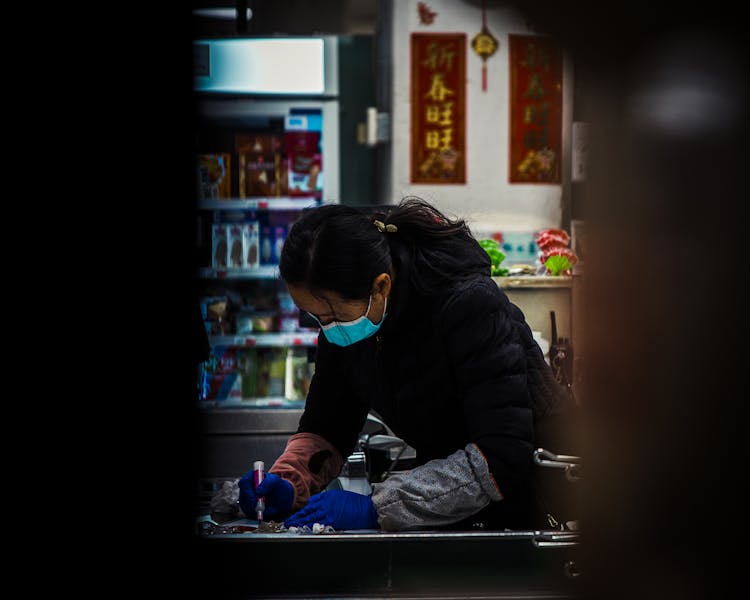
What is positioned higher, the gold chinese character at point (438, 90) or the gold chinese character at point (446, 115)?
the gold chinese character at point (438, 90)

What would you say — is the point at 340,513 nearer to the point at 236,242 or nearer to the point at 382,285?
the point at 382,285

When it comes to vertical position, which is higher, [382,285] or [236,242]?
[236,242]

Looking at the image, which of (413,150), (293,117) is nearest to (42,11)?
(293,117)

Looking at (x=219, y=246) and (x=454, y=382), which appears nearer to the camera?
(x=454, y=382)

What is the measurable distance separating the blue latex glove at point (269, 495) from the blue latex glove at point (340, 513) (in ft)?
0.43

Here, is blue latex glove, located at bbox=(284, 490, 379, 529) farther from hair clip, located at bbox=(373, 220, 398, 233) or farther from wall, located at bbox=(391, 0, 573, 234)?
wall, located at bbox=(391, 0, 573, 234)

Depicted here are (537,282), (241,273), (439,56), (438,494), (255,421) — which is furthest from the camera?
(439,56)

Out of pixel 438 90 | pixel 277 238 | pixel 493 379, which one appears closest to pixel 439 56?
pixel 438 90

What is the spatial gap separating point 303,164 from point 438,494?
3123 mm

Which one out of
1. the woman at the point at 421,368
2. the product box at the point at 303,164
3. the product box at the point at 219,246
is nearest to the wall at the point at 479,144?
the product box at the point at 303,164

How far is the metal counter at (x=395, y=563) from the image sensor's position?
111 cm

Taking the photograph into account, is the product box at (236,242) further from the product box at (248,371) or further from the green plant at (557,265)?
the green plant at (557,265)

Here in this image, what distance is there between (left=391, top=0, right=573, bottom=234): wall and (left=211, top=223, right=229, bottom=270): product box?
3.81ft

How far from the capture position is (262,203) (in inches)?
165
